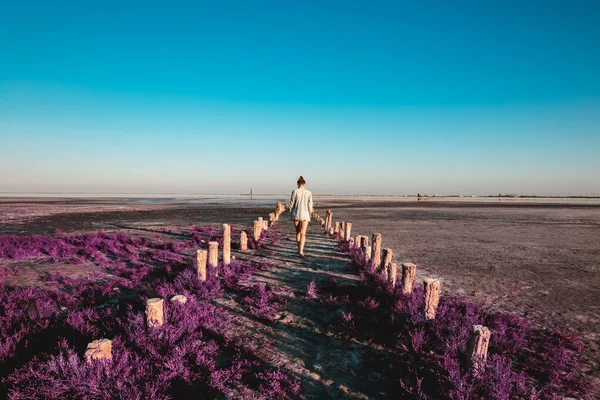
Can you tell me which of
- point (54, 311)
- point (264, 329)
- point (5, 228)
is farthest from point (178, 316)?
point (5, 228)

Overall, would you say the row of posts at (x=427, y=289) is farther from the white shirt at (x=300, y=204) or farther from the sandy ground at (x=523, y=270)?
the white shirt at (x=300, y=204)

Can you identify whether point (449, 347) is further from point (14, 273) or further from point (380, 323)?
point (14, 273)

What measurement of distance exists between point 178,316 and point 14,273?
773cm

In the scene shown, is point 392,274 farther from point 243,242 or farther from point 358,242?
point 243,242

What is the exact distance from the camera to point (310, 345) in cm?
545

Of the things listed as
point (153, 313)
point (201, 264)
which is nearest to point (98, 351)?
point (153, 313)

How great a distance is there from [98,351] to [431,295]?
18.6ft

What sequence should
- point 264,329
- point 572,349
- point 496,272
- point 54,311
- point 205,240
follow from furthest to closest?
Result: point 205,240 → point 496,272 → point 54,311 → point 264,329 → point 572,349

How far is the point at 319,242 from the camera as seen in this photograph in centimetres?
1661

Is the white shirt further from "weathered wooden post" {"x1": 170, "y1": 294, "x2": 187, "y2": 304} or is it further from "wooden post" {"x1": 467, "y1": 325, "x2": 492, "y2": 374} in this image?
"wooden post" {"x1": 467, "y1": 325, "x2": 492, "y2": 374}

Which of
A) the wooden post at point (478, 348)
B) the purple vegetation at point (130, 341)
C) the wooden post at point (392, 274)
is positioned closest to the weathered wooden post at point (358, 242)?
the wooden post at point (392, 274)

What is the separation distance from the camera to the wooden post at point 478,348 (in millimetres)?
4227

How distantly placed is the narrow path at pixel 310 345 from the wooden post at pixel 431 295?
4.95ft

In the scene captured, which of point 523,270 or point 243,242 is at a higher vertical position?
point 243,242
